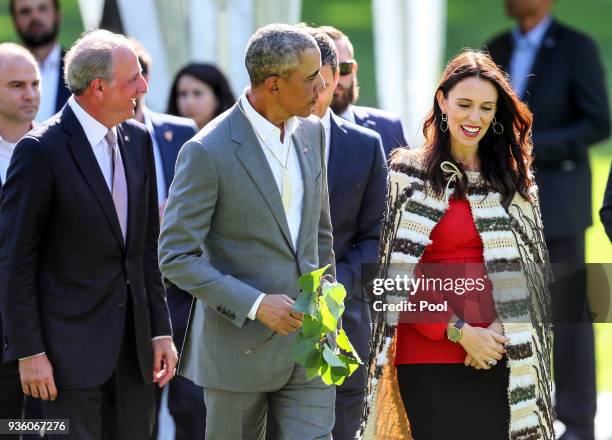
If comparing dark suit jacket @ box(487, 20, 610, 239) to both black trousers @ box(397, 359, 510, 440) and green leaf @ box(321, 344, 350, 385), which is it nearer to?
black trousers @ box(397, 359, 510, 440)

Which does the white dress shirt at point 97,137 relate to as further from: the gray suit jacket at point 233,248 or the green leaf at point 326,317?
the green leaf at point 326,317

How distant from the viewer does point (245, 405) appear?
5109 millimetres

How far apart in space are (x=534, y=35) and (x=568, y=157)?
33.1 inches

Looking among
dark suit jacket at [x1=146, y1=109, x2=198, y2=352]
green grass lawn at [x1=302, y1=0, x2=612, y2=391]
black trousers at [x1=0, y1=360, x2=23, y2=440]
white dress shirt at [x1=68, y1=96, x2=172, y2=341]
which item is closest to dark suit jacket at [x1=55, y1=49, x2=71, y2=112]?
dark suit jacket at [x1=146, y1=109, x2=198, y2=352]

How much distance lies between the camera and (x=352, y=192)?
6199mm

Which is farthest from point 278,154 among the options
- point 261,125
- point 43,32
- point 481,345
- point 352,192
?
point 43,32

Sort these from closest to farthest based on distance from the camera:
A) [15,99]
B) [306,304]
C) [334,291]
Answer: [306,304]
[334,291]
[15,99]

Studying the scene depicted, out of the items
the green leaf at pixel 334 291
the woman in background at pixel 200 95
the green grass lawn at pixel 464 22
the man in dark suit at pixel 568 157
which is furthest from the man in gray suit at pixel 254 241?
the green grass lawn at pixel 464 22

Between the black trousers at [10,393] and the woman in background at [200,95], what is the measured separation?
9.17 ft

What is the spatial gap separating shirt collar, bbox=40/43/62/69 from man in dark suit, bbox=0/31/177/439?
10.4 feet

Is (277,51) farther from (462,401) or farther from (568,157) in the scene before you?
(568,157)

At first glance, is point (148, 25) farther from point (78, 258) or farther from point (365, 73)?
point (365, 73)

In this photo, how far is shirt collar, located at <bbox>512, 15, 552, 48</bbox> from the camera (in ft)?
27.5

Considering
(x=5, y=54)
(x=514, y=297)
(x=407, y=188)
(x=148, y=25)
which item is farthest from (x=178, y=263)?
(x=148, y=25)
